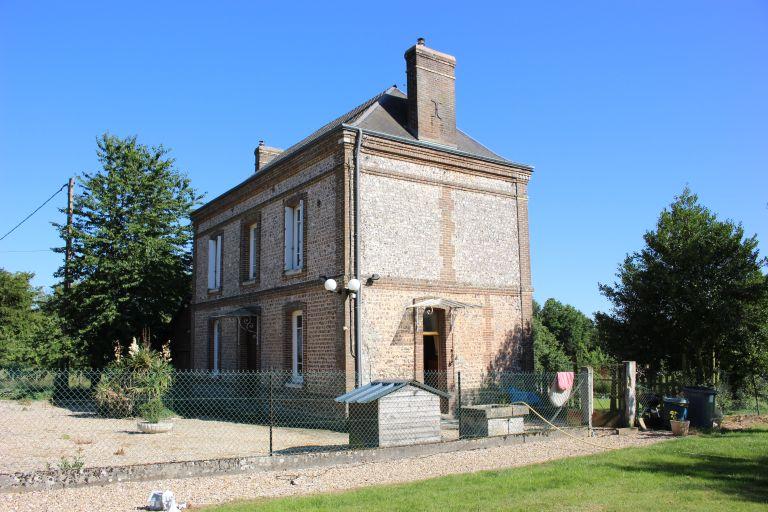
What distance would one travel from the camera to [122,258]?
2433 cm

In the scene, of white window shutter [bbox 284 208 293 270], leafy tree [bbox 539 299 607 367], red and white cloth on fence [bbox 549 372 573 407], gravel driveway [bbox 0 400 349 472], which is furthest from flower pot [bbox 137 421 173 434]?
leafy tree [bbox 539 299 607 367]

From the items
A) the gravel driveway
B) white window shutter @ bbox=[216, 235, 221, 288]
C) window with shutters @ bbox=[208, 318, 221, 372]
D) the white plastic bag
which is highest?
white window shutter @ bbox=[216, 235, 221, 288]

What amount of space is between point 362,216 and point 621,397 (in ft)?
24.3

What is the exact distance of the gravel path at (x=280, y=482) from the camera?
7.10 metres

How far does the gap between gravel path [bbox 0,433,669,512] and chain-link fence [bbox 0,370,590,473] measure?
686 millimetres

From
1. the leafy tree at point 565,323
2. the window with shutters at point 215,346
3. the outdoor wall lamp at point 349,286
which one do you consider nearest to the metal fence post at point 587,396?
the outdoor wall lamp at point 349,286

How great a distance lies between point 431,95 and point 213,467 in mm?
12031

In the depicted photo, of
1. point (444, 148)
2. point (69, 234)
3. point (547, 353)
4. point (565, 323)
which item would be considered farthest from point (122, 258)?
point (565, 323)

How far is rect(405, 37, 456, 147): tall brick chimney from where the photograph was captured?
665 inches

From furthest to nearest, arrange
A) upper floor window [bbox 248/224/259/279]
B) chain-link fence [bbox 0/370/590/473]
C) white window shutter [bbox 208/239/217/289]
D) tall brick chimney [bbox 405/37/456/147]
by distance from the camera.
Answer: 1. white window shutter [bbox 208/239/217/289]
2. upper floor window [bbox 248/224/259/279]
3. tall brick chimney [bbox 405/37/456/147]
4. chain-link fence [bbox 0/370/590/473]

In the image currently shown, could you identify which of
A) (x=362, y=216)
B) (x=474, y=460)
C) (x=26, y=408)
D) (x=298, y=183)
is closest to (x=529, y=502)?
(x=474, y=460)

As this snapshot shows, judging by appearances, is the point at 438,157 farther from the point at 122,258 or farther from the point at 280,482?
the point at 122,258

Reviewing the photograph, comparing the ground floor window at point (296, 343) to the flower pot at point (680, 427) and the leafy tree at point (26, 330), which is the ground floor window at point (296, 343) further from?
the leafy tree at point (26, 330)

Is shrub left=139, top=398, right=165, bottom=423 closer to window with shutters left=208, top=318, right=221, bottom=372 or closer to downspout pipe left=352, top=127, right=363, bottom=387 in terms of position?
downspout pipe left=352, top=127, right=363, bottom=387
